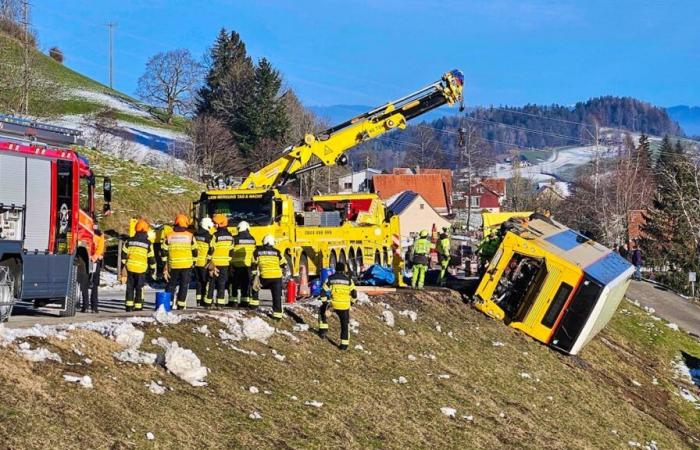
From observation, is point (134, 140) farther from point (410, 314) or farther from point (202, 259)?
point (202, 259)

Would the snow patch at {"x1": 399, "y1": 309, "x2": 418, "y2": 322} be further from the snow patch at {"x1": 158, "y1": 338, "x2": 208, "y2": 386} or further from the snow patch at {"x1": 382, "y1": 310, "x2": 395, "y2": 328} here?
the snow patch at {"x1": 158, "y1": 338, "x2": 208, "y2": 386}

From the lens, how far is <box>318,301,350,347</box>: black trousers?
47.6 feet

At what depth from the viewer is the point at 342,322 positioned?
47.6 ft

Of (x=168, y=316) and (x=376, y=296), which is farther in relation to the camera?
(x=376, y=296)

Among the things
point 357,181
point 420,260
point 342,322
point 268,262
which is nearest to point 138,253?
point 268,262

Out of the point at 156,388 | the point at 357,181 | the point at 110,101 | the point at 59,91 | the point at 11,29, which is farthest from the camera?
the point at 357,181

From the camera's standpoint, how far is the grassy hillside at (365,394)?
873 centimetres

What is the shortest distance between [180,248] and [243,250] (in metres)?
1.46

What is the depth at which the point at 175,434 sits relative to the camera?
874cm

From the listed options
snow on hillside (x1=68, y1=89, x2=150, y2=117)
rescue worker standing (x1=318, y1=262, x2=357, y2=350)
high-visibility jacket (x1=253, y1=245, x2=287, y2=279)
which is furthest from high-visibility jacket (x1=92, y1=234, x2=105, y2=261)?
snow on hillside (x1=68, y1=89, x2=150, y2=117)

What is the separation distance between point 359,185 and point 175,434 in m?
93.1

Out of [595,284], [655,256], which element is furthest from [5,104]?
[655,256]

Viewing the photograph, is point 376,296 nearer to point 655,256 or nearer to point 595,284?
point 595,284

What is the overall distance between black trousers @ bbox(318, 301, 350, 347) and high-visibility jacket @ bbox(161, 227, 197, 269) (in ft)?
8.40
